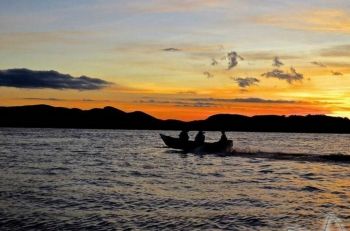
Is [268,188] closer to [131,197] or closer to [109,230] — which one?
[131,197]

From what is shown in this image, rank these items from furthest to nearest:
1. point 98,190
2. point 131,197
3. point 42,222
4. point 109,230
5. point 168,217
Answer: point 98,190
point 131,197
point 168,217
point 42,222
point 109,230

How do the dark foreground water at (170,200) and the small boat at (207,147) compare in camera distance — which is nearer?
the dark foreground water at (170,200)

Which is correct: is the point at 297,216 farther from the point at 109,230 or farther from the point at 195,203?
the point at 109,230

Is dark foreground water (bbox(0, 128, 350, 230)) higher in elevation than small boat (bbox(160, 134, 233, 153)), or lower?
lower

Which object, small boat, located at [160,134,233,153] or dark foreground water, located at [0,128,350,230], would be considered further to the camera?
small boat, located at [160,134,233,153]

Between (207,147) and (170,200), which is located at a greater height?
(207,147)

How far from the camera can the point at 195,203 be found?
21000 millimetres

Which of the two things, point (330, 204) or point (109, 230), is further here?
point (330, 204)

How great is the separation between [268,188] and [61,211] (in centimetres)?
1302

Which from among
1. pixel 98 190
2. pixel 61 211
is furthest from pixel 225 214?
pixel 98 190

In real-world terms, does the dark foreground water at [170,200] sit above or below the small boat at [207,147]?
below

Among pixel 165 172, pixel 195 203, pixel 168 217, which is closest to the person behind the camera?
pixel 168 217

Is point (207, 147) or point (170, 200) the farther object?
point (207, 147)

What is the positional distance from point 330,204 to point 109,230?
10940mm
